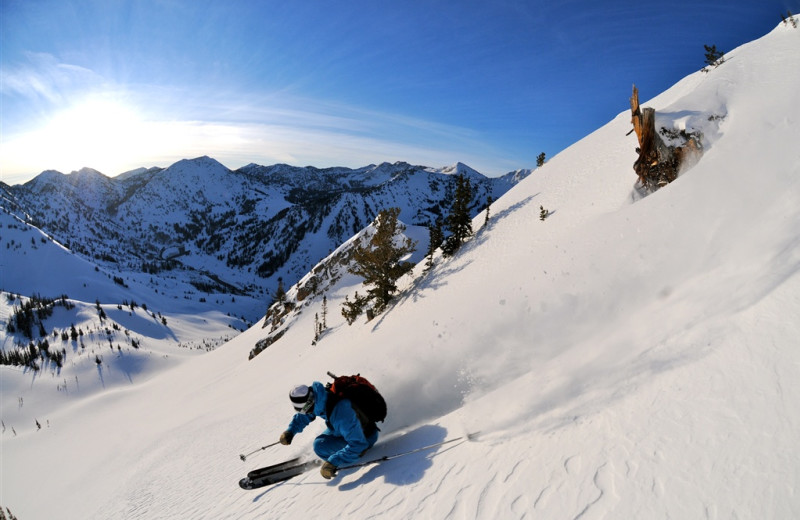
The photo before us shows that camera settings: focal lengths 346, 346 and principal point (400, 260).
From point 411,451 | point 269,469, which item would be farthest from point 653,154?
point 269,469

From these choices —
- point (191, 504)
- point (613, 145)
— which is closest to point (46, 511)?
point (191, 504)

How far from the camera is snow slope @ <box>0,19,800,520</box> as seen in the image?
147 inches

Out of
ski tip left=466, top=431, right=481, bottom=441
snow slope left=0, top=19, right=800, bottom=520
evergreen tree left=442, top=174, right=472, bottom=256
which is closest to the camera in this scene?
snow slope left=0, top=19, right=800, bottom=520

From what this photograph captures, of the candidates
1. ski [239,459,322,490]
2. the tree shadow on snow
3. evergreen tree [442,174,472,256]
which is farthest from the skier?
evergreen tree [442,174,472,256]

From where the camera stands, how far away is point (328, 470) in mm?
6039

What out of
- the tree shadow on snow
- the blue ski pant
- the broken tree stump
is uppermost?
the broken tree stump

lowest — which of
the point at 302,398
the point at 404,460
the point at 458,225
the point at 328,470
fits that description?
the point at 404,460

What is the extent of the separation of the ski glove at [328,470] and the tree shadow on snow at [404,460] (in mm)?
307

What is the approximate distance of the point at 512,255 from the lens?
1339 centimetres

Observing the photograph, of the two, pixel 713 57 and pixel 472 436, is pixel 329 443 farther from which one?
pixel 713 57

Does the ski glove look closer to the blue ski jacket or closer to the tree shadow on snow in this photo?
the blue ski jacket

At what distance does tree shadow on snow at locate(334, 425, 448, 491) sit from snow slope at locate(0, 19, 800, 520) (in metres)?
0.05

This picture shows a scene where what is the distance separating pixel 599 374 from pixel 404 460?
3596 millimetres

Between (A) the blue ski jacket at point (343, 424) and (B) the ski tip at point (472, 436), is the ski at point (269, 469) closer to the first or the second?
(A) the blue ski jacket at point (343, 424)
